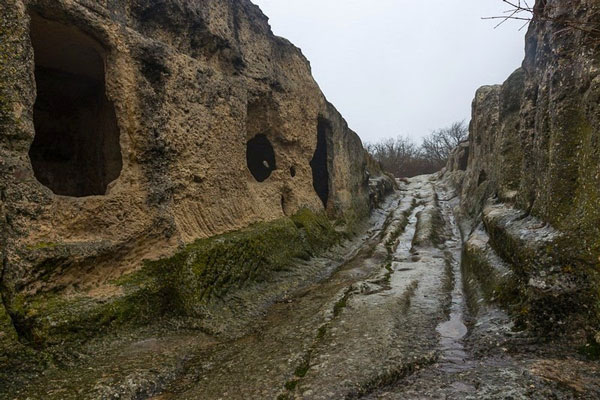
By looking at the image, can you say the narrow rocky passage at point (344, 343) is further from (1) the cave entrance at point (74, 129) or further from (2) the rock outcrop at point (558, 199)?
(1) the cave entrance at point (74, 129)

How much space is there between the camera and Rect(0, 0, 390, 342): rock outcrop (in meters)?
4.02

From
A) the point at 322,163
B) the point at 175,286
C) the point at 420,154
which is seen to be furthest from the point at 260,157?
the point at 420,154

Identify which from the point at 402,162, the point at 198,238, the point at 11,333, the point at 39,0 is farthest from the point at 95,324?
the point at 402,162

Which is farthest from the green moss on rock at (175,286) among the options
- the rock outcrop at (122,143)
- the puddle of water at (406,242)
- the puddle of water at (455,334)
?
the puddle of water at (455,334)

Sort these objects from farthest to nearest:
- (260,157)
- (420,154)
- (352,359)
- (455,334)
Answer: (420,154) → (260,157) → (455,334) → (352,359)

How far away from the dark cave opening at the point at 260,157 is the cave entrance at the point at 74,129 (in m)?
4.18

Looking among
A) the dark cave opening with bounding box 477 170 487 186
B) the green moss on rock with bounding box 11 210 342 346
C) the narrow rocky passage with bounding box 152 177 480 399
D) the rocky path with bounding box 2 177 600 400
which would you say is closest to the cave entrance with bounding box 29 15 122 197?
the green moss on rock with bounding box 11 210 342 346

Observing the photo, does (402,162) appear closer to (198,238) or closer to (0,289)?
(198,238)

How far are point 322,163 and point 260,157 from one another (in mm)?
2556

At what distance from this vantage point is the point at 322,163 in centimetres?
1270

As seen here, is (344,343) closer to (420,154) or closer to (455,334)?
(455,334)

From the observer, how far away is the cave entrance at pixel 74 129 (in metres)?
6.60

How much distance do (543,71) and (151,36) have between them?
6642 millimetres

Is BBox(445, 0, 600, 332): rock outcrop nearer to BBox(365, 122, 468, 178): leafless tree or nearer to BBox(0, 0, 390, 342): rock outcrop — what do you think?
BBox(0, 0, 390, 342): rock outcrop
